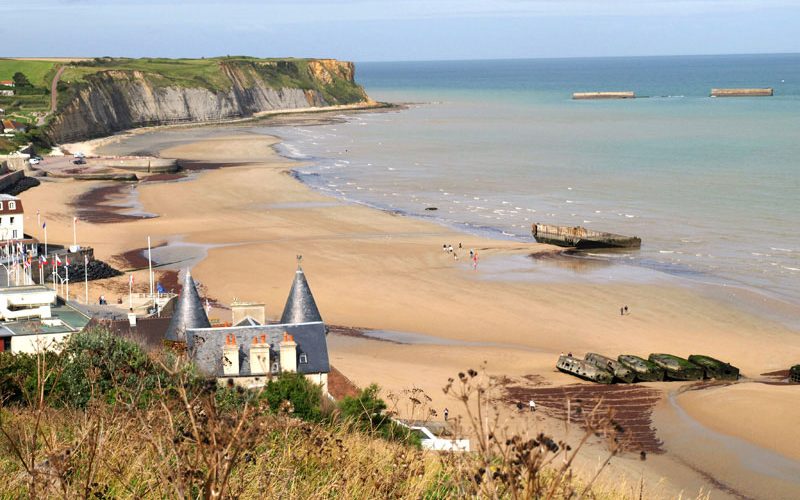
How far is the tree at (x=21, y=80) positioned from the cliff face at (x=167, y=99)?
347 inches

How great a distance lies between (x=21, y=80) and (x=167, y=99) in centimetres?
2189

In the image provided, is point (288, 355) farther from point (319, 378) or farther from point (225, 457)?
point (225, 457)

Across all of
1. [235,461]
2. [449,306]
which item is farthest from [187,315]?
[235,461]

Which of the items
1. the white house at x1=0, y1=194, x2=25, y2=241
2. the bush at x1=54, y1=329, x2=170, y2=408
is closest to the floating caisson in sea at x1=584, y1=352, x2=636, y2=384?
the bush at x1=54, y1=329, x2=170, y2=408

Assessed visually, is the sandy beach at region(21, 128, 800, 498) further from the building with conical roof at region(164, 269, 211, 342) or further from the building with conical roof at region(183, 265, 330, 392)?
the building with conical roof at region(164, 269, 211, 342)

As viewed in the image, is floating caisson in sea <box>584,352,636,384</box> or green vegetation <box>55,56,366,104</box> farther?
green vegetation <box>55,56,366,104</box>

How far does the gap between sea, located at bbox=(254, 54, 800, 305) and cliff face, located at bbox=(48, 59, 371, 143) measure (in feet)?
59.7

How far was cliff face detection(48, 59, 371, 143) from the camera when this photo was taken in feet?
417

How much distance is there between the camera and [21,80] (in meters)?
141

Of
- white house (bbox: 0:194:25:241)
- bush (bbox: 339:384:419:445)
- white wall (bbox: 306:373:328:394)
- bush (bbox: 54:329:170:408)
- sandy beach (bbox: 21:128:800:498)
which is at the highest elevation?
bush (bbox: 54:329:170:408)

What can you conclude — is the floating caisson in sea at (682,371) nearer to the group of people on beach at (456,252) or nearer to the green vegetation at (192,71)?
the group of people on beach at (456,252)

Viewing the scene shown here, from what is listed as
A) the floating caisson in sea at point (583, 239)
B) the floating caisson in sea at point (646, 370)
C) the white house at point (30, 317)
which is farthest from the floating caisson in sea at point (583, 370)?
the floating caisson in sea at point (583, 239)

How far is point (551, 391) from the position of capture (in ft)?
94.7

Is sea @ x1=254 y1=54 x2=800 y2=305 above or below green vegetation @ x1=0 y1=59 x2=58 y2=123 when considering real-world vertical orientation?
below
